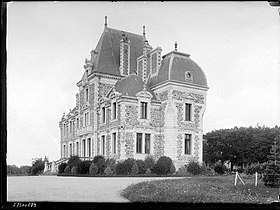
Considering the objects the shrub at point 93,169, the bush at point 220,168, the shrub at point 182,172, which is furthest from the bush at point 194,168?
the shrub at point 93,169

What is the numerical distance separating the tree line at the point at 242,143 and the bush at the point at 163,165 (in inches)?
30.8

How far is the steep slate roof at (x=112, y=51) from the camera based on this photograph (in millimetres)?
6336

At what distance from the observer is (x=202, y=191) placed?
519cm

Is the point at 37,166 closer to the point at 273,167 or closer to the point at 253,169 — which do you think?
the point at 253,169

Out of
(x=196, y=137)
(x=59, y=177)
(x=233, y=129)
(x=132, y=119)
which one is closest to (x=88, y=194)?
(x=59, y=177)

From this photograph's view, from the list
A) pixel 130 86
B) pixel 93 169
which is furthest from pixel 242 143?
pixel 93 169

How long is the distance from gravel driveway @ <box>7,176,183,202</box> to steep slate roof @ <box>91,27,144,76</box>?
2277 millimetres

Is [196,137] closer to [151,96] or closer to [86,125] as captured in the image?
[151,96]

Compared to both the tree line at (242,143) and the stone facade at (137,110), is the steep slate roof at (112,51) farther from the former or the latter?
the tree line at (242,143)

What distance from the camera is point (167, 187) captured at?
5.28 m

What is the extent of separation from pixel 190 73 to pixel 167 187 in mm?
2324

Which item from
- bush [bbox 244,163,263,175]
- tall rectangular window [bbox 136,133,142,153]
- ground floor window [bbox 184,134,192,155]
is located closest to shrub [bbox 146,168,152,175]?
tall rectangular window [bbox 136,133,142,153]

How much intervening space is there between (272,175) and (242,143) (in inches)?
31.8

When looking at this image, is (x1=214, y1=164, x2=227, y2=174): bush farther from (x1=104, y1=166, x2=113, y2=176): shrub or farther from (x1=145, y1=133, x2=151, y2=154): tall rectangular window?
(x1=104, y1=166, x2=113, y2=176): shrub
